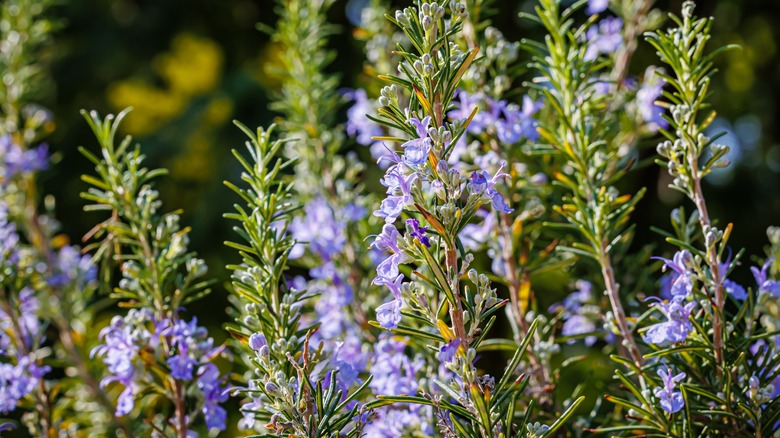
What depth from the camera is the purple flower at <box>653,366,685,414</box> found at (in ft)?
3.04

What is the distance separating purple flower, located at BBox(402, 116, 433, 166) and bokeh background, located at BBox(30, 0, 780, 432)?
240cm

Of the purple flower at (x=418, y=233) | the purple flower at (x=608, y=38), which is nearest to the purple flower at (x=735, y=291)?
the purple flower at (x=418, y=233)

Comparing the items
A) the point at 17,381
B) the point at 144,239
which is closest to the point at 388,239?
the point at 144,239

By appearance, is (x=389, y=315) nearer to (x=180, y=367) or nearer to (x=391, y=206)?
(x=391, y=206)

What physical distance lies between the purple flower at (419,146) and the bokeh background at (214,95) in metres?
2.40

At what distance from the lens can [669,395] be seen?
0.94 meters

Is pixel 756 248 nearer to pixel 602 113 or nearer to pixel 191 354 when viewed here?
pixel 602 113

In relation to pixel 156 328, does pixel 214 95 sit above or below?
above

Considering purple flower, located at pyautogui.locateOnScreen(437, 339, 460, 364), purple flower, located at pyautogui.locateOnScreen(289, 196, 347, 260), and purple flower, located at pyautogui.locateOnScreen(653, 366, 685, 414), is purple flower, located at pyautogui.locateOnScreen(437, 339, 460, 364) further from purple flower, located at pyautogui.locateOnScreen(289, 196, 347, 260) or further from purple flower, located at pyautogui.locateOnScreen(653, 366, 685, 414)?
purple flower, located at pyautogui.locateOnScreen(289, 196, 347, 260)

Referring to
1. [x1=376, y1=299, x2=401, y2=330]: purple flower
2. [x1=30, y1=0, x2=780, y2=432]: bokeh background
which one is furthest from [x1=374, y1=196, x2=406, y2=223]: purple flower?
[x1=30, y1=0, x2=780, y2=432]: bokeh background

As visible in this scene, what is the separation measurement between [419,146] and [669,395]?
478 millimetres

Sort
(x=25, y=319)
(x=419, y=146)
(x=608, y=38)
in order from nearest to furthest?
(x=419, y=146) → (x=25, y=319) → (x=608, y=38)

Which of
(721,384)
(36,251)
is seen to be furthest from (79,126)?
(721,384)

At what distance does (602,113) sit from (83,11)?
3.49 m
